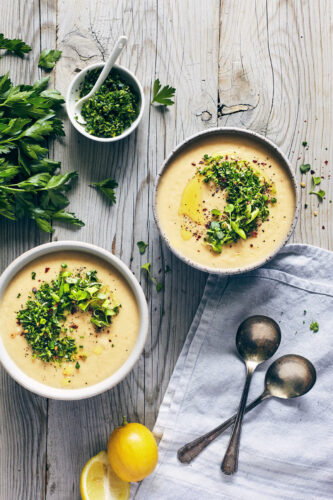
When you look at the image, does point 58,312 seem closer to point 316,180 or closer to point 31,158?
point 31,158

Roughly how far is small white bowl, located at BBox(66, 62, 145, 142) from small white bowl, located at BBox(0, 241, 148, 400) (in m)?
0.43

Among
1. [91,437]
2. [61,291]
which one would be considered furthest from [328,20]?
[91,437]

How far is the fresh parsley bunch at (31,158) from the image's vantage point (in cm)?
193

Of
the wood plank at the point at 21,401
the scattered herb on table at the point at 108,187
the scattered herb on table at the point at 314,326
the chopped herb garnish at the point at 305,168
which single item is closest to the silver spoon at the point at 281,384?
the scattered herb on table at the point at 314,326

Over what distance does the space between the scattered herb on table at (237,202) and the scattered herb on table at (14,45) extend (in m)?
0.89

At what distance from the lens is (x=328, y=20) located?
2.09 metres

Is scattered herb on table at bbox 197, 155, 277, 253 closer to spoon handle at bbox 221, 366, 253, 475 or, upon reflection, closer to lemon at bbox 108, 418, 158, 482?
spoon handle at bbox 221, 366, 253, 475

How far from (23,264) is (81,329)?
32 cm

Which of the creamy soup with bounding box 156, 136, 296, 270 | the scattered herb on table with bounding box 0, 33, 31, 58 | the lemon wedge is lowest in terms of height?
the lemon wedge

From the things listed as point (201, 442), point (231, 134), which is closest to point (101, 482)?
point (201, 442)

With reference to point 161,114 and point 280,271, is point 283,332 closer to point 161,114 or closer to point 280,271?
point 280,271

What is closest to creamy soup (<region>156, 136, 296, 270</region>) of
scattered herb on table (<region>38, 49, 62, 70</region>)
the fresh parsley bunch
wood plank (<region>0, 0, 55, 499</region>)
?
the fresh parsley bunch

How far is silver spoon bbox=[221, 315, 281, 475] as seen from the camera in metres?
2.00

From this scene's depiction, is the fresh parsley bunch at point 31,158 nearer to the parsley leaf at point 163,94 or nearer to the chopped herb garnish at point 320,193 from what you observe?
the parsley leaf at point 163,94
